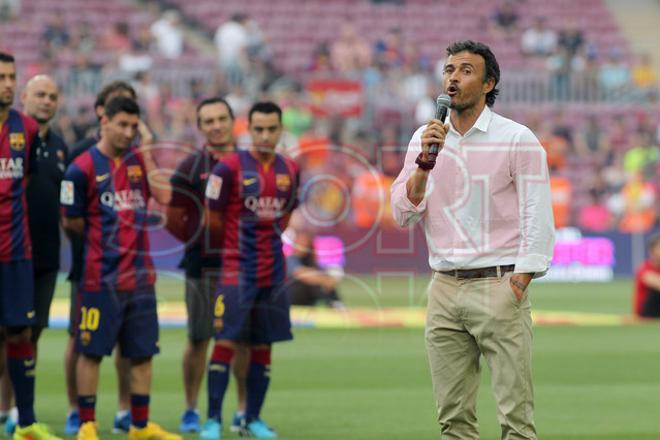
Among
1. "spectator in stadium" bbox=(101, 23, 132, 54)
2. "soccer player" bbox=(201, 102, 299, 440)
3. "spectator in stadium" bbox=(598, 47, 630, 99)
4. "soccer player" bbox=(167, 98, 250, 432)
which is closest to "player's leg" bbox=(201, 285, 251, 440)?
"soccer player" bbox=(201, 102, 299, 440)

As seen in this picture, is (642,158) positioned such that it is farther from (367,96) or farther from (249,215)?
(249,215)

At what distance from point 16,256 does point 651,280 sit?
10.8 metres

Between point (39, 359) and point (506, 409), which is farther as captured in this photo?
point (39, 359)

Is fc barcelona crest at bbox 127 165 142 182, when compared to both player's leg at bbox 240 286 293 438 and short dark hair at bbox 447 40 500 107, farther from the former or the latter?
short dark hair at bbox 447 40 500 107

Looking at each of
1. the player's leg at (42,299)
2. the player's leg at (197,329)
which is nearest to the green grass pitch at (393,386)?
the player's leg at (197,329)

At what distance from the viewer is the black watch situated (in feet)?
21.2

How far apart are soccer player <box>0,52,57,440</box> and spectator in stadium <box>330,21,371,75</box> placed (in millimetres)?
21210

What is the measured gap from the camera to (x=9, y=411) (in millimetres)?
10250

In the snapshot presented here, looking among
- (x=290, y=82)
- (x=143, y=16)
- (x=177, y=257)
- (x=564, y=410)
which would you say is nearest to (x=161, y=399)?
(x=564, y=410)

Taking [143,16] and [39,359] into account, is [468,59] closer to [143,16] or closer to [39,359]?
[39,359]

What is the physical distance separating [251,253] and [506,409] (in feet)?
11.8

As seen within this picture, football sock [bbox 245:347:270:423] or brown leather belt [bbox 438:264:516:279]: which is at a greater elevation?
brown leather belt [bbox 438:264:516:279]

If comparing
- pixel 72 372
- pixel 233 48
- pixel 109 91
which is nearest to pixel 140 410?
pixel 72 372

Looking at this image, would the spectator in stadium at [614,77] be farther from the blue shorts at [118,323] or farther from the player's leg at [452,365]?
the player's leg at [452,365]
